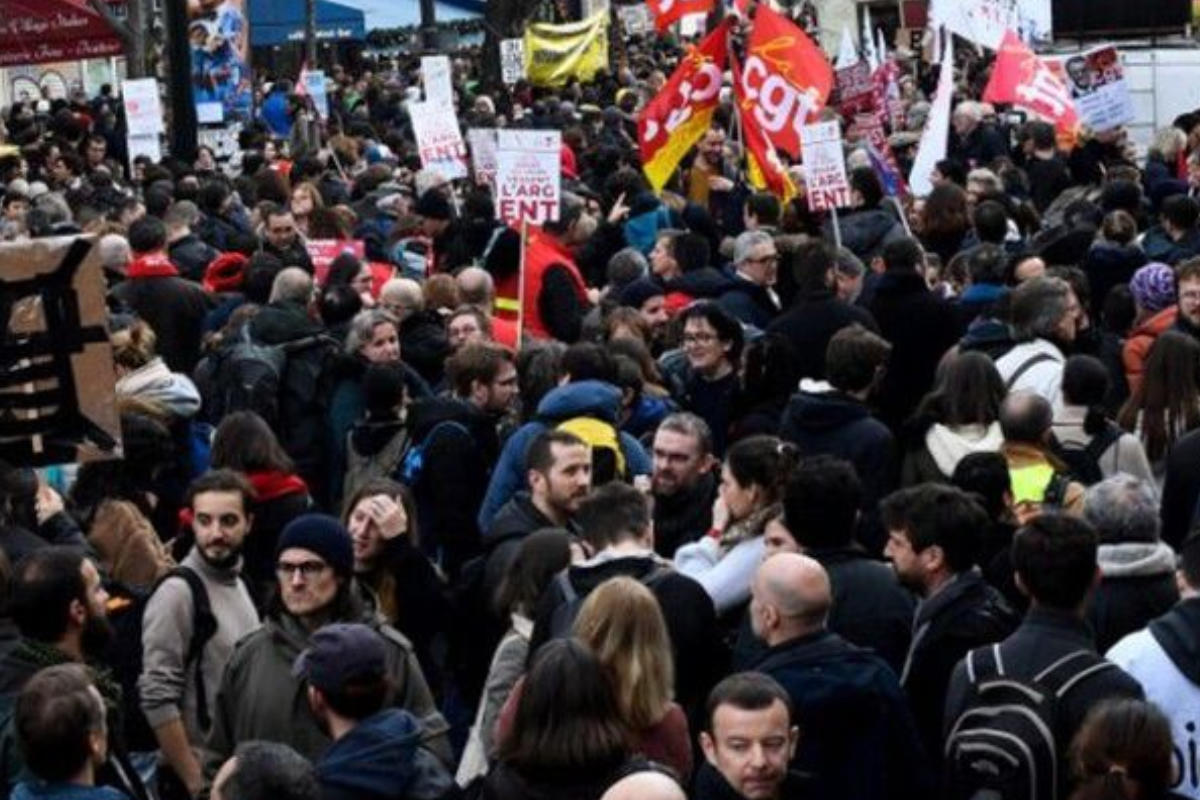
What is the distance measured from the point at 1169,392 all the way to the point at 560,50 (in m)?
25.8

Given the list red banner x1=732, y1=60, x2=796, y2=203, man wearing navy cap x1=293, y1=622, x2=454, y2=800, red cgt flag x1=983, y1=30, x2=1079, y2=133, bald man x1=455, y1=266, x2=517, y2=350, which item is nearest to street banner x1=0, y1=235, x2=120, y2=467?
man wearing navy cap x1=293, y1=622, x2=454, y2=800

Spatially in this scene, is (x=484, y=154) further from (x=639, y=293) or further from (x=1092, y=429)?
(x=1092, y=429)

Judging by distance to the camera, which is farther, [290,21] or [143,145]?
[290,21]

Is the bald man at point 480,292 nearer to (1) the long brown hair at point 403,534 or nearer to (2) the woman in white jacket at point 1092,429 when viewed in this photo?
(2) the woman in white jacket at point 1092,429

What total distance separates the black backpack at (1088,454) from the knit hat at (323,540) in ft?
8.38

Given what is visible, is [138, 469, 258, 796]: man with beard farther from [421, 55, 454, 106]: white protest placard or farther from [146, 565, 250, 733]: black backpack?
[421, 55, 454, 106]: white protest placard

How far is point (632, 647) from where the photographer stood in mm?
6773

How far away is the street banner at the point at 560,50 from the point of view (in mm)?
34844

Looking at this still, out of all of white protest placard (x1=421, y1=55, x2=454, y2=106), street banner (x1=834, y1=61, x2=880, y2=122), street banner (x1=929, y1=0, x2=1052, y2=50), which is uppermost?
street banner (x1=929, y1=0, x2=1052, y2=50)

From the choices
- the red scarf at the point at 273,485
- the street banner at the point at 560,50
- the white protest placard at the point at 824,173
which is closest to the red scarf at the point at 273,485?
→ the red scarf at the point at 273,485

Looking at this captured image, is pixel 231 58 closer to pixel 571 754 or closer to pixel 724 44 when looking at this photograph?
pixel 724 44

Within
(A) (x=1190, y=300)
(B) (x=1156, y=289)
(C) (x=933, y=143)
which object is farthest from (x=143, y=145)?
(A) (x=1190, y=300)

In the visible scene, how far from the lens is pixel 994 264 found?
12.2 m

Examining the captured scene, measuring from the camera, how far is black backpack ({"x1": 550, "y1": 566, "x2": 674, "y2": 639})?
24.1 ft
